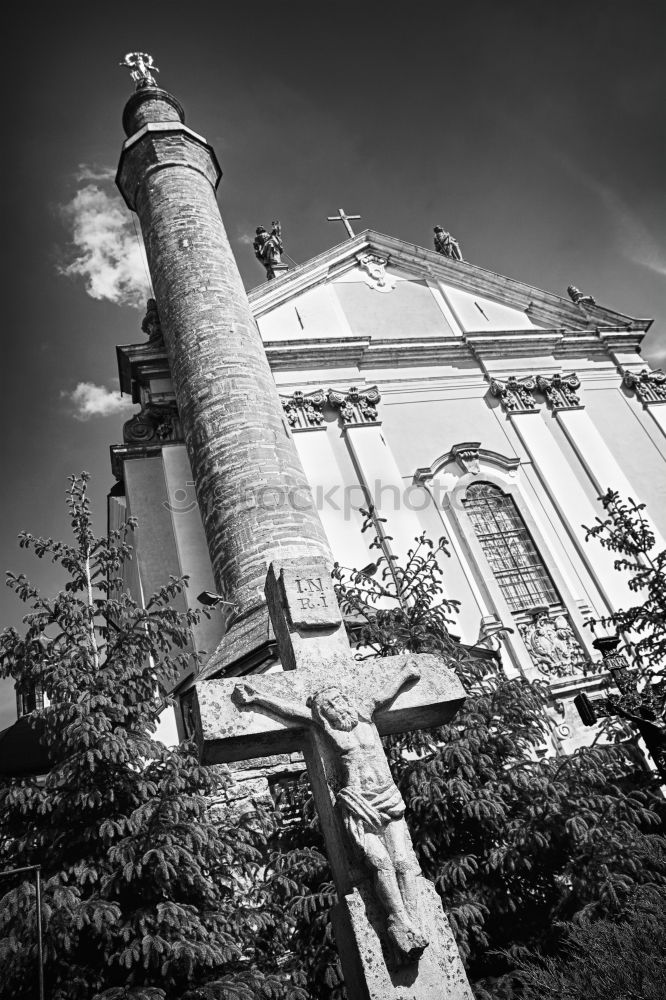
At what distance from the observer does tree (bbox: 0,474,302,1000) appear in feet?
16.0

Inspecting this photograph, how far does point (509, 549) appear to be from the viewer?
1291 cm

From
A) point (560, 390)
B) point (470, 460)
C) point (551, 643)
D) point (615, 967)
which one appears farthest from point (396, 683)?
point (560, 390)

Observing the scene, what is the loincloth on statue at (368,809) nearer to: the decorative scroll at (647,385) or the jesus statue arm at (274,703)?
the jesus statue arm at (274,703)

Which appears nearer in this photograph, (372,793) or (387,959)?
(387,959)

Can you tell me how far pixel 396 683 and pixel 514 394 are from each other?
11848 millimetres

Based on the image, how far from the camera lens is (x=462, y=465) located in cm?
1370

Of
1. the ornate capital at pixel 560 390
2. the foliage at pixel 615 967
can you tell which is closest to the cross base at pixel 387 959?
the foliage at pixel 615 967

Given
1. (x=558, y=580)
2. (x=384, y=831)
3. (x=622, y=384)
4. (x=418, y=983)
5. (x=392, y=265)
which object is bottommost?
(x=418, y=983)

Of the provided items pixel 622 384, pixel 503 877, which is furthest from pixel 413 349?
pixel 503 877

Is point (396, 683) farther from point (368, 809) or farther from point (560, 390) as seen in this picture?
point (560, 390)

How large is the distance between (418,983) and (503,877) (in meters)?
3.48

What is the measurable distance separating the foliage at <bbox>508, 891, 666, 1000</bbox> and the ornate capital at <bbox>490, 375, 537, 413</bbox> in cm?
1118

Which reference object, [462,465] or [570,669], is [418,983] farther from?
[462,465]

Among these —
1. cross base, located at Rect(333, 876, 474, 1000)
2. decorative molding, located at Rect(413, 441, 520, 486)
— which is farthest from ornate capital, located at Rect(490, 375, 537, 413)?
cross base, located at Rect(333, 876, 474, 1000)
